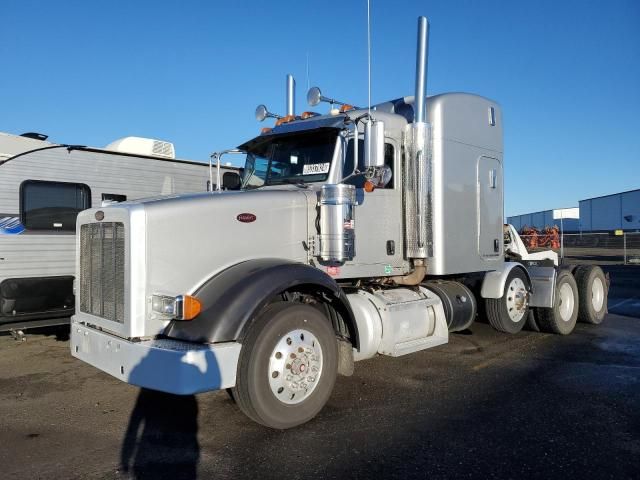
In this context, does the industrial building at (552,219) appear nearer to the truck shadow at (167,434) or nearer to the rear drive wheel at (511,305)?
the rear drive wheel at (511,305)

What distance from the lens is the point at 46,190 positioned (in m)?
7.57

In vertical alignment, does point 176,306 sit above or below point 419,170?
below

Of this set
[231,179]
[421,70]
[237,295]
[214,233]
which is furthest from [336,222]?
[231,179]

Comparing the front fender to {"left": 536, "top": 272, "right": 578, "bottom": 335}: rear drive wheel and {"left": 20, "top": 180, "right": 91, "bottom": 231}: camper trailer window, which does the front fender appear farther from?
{"left": 536, "top": 272, "right": 578, "bottom": 335}: rear drive wheel

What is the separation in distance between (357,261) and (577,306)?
542 centimetres

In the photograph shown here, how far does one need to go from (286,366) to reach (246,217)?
1.36 m

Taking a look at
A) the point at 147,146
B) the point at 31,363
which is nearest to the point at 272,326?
the point at 31,363

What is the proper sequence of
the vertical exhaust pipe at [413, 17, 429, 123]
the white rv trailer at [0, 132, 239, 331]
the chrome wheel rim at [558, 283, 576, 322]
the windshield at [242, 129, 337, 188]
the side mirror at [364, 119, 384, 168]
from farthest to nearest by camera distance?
the chrome wheel rim at [558, 283, 576, 322], the white rv trailer at [0, 132, 239, 331], the vertical exhaust pipe at [413, 17, 429, 123], the windshield at [242, 129, 337, 188], the side mirror at [364, 119, 384, 168]

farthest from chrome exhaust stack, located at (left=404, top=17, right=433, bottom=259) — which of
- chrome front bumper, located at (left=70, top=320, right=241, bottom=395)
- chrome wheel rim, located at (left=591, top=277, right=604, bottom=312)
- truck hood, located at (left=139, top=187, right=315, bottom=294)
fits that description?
chrome wheel rim, located at (left=591, top=277, right=604, bottom=312)

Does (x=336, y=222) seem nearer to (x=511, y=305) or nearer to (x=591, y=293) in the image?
(x=511, y=305)

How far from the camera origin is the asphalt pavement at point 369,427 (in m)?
3.90

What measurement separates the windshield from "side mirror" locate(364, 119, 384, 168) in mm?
782

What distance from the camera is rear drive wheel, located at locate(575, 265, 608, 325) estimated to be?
966 cm

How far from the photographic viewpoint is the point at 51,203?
7.63m
